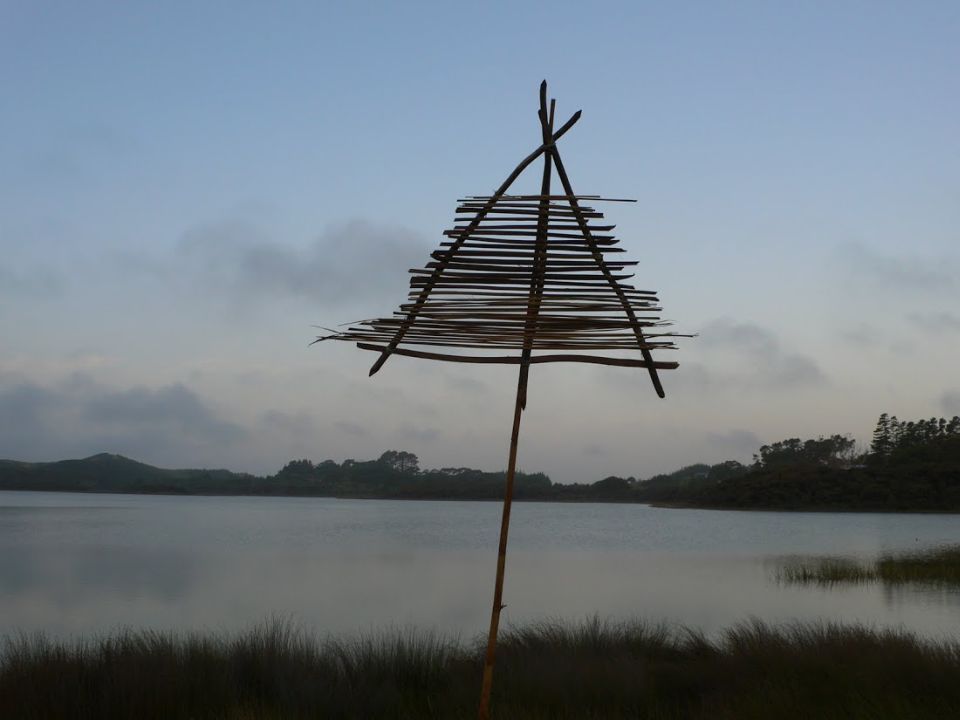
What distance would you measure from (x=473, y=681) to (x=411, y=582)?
11.6 meters

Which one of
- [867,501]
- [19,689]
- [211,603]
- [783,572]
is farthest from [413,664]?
[867,501]

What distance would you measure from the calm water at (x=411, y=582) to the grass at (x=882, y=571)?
2.34ft

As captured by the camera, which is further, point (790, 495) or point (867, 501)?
point (790, 495)

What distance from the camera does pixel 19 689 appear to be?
545 centimetres

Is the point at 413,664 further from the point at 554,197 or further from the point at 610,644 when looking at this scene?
the point at 554,197

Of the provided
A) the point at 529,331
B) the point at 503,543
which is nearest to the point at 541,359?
the point at 529,331

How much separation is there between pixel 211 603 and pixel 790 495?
5202 cm

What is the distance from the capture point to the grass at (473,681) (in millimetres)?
5141

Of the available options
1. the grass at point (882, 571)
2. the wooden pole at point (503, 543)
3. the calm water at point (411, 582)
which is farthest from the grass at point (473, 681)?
the grass at point (882, 571)

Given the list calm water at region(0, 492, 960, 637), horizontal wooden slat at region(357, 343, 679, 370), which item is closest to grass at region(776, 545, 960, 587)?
calm water at region(0, 492, 960, 637)

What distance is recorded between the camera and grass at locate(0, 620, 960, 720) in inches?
202

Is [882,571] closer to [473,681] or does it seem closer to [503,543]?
[473,681]

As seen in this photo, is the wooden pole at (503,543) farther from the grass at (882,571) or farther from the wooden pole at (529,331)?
the grass at (882,571)

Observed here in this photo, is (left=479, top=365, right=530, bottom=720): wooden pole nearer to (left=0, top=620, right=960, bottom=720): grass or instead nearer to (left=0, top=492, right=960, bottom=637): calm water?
(left=0, top=620, right=960, bottom=720): grass
